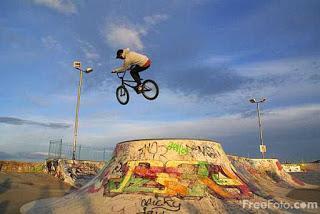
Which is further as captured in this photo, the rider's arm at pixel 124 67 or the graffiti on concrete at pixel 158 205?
the rider's arm at pixel 124 67

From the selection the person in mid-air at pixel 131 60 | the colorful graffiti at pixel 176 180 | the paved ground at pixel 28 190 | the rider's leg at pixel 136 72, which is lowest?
the paved ground at pixel 28 190

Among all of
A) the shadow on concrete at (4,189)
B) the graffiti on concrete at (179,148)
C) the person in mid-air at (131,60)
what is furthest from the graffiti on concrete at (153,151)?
the shadow on concrete at (4,189)

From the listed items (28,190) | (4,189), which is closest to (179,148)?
(28,190)

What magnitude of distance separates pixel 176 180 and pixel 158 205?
127 cm

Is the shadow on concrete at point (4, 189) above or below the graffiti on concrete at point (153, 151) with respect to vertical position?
below

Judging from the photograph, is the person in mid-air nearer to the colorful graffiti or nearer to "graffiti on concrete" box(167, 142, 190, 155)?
"graffiti on concrete" box(167, 142, 190, 155)

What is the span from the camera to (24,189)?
18.5 metres

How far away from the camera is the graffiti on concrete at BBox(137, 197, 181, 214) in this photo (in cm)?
958

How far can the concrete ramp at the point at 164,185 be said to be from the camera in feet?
32.9

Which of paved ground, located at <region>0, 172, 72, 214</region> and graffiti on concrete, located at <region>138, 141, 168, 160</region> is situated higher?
graffiti on concrete, located at <region>138, 141, 168, 160</region>

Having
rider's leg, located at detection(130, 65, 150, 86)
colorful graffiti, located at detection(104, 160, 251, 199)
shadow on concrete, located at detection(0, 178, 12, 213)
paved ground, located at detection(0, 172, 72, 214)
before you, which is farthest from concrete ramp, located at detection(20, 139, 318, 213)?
paved ground, located at detection(0, 172, 72, 214)

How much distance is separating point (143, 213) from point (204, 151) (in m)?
3.64

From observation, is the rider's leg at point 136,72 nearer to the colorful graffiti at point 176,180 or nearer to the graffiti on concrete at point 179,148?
the graffiti on concrete at point 179,148

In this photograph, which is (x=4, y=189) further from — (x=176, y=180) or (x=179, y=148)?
(x=176, y=180)
